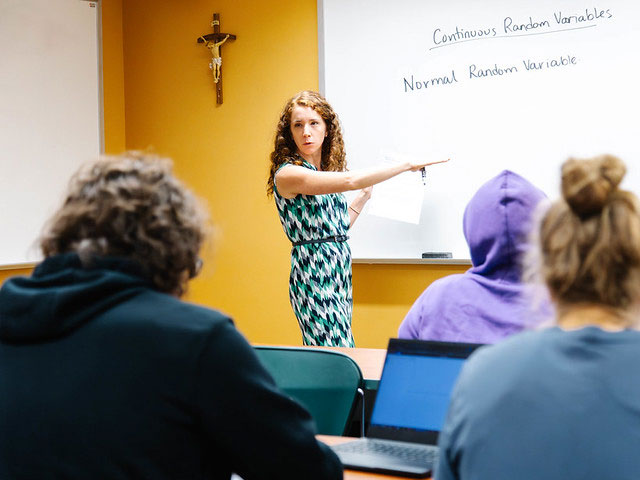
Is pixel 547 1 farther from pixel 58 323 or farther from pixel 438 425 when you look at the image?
pixel 58 323

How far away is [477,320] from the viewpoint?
1.70 meters

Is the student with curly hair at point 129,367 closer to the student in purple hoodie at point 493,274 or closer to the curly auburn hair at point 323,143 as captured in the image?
the student in purple hoodie at point 493,274

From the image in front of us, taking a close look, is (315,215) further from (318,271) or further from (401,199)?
(401,199)

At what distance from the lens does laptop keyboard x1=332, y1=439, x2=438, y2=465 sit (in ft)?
4.89

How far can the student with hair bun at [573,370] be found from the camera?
929 millimetres

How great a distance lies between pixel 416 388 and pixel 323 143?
5.75ft

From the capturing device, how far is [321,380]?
2.10 m

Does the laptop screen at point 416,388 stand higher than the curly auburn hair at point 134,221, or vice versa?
the curly auburn hair at point 134,221

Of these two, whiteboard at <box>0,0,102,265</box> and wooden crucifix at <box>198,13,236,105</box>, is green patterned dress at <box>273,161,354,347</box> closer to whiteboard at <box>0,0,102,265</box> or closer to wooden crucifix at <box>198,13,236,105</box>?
wooden crucifix at <box>198,13,236,105</box>

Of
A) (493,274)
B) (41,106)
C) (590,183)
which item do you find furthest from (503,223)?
(41,106)

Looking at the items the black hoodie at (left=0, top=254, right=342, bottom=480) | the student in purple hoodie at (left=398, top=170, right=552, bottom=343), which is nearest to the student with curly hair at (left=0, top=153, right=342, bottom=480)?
the black hoodie at (left=0, top=254, right=342, bottom=480)

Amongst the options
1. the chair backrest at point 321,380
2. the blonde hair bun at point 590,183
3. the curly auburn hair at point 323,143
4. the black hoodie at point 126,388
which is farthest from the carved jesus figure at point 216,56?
the blonde hair bun at point 590,183

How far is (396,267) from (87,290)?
257 centimetres

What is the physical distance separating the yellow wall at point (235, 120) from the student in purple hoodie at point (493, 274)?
5.82 ft
